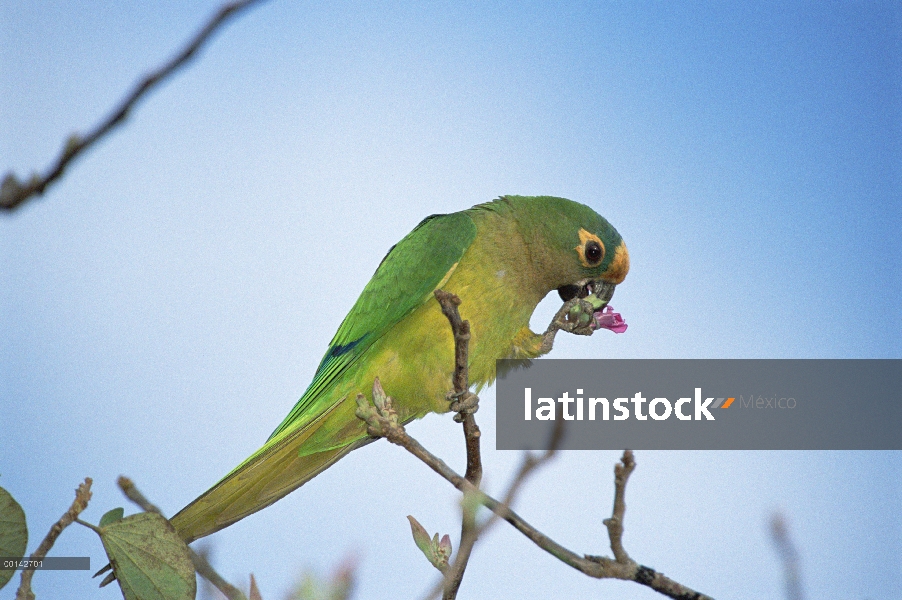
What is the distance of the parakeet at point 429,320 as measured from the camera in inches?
113

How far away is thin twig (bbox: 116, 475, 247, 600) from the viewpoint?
57.6 inches

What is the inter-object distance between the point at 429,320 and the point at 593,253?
3.10 ft

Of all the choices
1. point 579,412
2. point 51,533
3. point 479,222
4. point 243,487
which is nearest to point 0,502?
point 51,533

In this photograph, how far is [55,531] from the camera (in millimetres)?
1240

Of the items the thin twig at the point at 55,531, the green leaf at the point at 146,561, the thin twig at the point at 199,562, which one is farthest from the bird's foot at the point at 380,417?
the thin twig at the point at 55,531

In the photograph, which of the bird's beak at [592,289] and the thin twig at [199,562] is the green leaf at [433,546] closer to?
the thin twig at [199,562]

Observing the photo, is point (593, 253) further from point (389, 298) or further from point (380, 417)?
point (380, 417)

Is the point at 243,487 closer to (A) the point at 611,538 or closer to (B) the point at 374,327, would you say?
(B) the point at 374,327

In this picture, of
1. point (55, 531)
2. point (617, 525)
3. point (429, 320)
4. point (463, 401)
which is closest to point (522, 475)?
point (617, 525)

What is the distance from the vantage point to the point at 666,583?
4.47 ft

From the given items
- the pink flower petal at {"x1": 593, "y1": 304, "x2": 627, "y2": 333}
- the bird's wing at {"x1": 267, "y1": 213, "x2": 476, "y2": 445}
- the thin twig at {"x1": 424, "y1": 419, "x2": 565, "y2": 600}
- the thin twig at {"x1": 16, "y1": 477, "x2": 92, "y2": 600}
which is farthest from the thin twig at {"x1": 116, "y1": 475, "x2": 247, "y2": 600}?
the pink flower petal at {"x1": 593, "y1": 304, "x2": 627, "y2": 333}

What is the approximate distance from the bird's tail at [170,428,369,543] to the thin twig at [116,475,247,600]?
78 cm

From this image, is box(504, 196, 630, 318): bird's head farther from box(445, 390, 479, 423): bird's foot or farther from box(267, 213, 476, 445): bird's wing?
box(445, 390, 479, 423): bird's foot

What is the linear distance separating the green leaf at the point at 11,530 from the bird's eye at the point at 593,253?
8.74 feet
